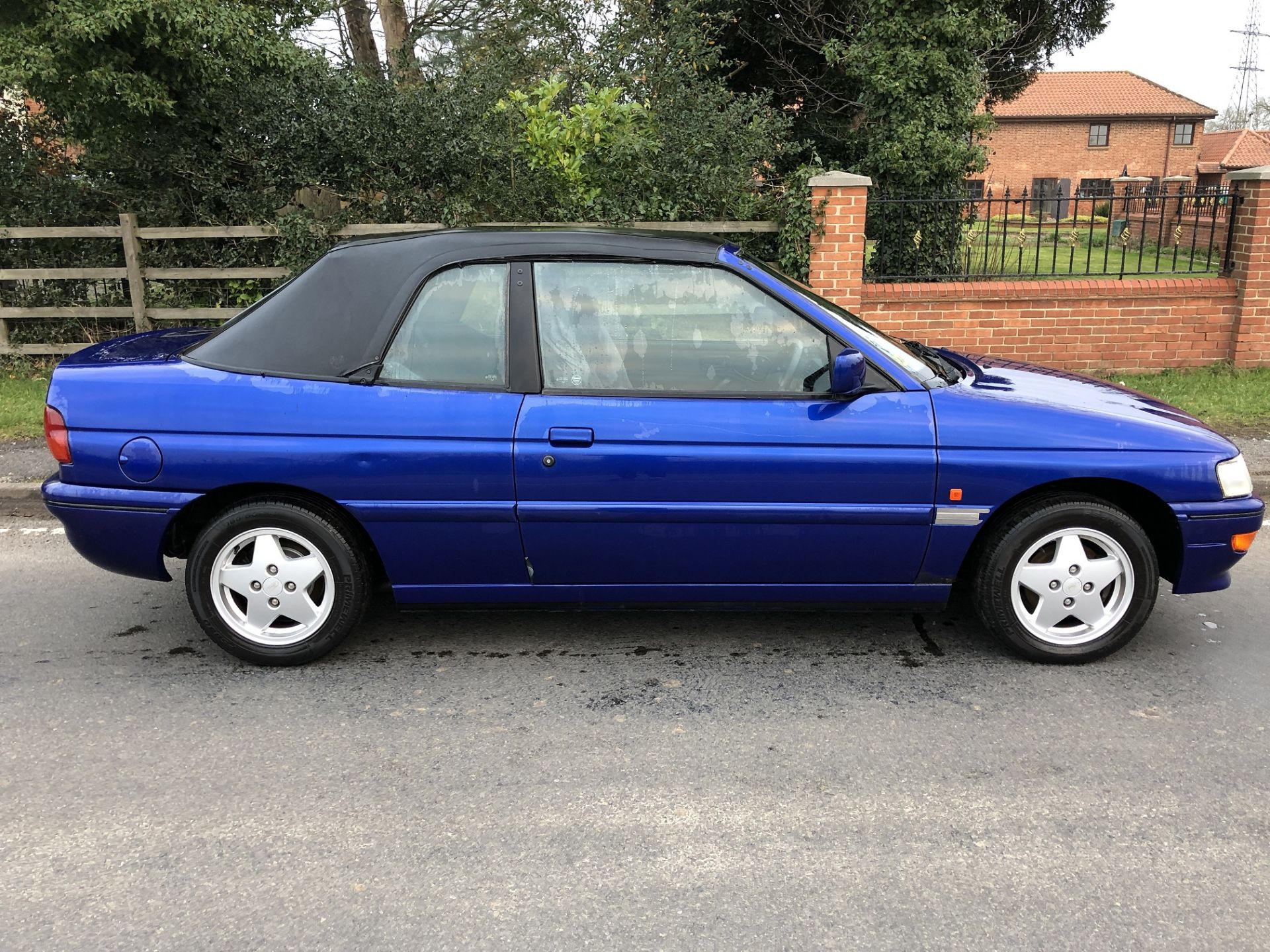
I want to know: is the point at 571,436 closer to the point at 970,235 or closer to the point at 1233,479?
the point at 1233,479

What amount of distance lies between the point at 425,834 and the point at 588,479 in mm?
1350

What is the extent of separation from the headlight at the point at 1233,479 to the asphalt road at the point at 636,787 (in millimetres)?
692

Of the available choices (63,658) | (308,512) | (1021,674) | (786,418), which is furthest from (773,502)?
(63,658)

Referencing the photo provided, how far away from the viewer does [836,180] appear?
8531mm

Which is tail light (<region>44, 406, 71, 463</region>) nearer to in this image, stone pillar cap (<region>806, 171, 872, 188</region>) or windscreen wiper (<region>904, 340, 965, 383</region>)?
windscreen wiper (<region>904, 340, 965, 383</region>)

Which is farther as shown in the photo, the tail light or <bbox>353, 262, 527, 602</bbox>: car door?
the tail light

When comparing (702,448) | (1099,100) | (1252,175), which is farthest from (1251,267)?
(1099,100)

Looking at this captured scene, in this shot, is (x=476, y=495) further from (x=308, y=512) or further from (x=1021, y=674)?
(x=1021, y=674)

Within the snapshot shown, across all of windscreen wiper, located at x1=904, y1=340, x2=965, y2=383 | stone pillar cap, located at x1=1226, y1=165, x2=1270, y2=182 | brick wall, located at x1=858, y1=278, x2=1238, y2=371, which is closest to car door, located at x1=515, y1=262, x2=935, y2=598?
windscreen wiper, located at x1=904, y1=340, x2=965, y2=383

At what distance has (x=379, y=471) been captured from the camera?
12.4 ft

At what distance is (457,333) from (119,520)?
1.44 metres

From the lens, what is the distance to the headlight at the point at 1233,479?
3.88 metres

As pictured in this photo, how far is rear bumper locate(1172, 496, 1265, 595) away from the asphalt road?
0.38 m

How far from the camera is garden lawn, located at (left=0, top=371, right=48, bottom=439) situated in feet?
24.3
